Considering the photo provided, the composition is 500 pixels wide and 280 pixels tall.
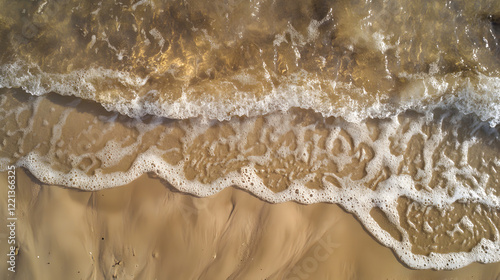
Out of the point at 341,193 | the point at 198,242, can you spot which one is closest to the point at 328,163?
the point at 341,193

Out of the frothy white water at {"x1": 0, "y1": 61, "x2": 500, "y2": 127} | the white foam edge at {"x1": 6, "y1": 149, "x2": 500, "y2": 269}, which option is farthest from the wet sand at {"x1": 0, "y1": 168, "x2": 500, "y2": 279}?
the frothy white water at {"x1": 0, "y1": 61, "x2": 500, "y2": 127}

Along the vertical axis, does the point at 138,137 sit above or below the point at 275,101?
below

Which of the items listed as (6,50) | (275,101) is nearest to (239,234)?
(275,101)

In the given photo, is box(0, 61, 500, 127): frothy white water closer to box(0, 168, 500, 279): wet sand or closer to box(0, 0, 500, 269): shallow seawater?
box(0, 0, 500, 269): shallow seawater

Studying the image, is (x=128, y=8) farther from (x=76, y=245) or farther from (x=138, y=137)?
(x=76, y=245)

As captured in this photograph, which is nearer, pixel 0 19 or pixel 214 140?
pixel 214 140

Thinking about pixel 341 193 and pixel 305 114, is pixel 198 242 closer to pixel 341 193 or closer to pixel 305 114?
pixel 341 193

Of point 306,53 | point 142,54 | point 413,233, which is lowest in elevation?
point 413,233
